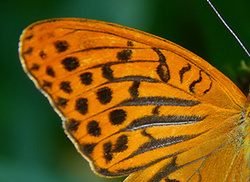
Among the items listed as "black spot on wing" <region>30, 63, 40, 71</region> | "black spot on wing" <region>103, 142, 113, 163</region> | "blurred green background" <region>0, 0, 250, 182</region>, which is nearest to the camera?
"black spot on wing" <region>30, 63, 40, 71</region>

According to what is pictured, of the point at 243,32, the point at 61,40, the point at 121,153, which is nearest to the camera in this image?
the point at 61,40

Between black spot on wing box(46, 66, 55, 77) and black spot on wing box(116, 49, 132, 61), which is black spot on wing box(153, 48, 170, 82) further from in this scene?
black spot on wing box(46, 66, 55, 77)

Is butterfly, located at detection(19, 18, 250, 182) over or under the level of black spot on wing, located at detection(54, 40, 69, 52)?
under

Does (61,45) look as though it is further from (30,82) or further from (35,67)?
(30,82)

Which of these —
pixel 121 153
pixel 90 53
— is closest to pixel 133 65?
pixel 90 53

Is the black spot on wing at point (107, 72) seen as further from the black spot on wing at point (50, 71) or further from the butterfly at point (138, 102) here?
the black spot on wing at point (50, 71)


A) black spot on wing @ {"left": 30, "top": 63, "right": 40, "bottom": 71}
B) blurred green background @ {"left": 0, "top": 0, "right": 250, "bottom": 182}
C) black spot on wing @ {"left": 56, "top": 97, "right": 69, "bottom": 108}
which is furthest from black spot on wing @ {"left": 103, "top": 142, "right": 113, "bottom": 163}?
blurred green background @ {"left": 0, "top": 0, "right": 250, "bottom": 182}

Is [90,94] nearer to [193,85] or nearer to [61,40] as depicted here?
[61,40]
